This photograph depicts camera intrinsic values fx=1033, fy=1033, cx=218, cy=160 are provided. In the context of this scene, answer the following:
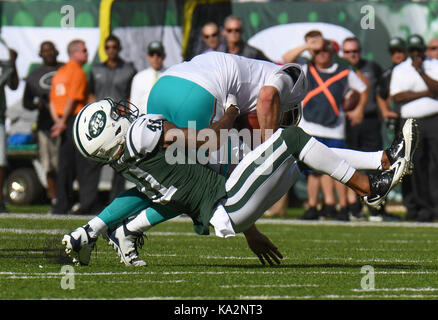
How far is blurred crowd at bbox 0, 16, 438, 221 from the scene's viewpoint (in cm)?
1159

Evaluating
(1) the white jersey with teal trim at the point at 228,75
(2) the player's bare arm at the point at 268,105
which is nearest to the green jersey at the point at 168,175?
(1) the white jersey with teal trim at the point at 228,75

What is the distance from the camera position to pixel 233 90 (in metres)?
6.64

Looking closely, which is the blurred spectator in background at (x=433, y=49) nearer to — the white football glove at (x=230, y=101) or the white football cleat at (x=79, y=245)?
the white football glove at (x=230, y=101)

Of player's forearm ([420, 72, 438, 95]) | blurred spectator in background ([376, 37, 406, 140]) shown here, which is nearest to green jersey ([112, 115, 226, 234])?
player's forearm ([420, 72, 438, 95])

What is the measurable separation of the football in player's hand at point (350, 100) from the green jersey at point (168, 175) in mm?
5964

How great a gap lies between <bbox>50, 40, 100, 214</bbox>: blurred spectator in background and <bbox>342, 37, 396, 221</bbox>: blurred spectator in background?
120 inches

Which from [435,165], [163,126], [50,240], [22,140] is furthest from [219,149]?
[22,140]

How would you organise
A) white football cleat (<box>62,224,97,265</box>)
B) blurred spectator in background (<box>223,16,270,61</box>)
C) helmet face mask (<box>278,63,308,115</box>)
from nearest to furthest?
white football cleat (<box>62,224,97,265</box>)
helmet face mask (<box>278,63,308,115</box>)
blurred spectator in background (<box>223,16,270,61</box>)

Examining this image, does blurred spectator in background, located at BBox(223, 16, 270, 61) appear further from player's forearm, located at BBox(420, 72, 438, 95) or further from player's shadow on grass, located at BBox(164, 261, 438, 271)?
player's shadow on grass, located at BBox(164, 261, 438, 271)

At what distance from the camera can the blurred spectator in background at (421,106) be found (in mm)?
11805

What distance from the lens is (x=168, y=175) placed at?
609cm

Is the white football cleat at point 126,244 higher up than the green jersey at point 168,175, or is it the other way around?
the green jersey at point 168,175
